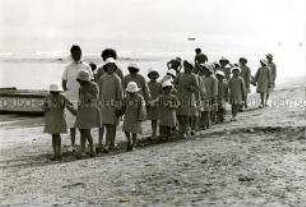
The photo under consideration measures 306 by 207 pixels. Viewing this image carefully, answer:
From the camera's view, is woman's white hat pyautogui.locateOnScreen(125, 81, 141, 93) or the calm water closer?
woman's white hat pyautogui.locateOnScreen(125, 81, 141, 93)

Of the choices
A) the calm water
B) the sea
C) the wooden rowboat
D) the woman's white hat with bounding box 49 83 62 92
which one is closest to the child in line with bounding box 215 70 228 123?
the woman's white hat with bounding box 49 83 62 92

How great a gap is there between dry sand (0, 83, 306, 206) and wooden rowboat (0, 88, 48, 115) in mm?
6506

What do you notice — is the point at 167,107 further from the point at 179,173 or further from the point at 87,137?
the point at 179,173

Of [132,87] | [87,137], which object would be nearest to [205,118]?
[132,87]

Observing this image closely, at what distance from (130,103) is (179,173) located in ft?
8.87

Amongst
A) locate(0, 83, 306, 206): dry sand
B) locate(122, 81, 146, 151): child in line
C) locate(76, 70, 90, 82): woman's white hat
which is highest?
locate(76, 70, 90, 82): woman's white hat

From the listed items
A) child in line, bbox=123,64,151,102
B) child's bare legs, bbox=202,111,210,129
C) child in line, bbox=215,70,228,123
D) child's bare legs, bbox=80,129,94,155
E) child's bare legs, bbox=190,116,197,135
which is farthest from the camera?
child in line, bbox=215,70,228,123

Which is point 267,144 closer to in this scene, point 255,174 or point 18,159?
point 255,174

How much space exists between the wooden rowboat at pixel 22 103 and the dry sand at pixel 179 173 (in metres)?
6.51

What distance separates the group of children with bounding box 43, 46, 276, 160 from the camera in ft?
32.2

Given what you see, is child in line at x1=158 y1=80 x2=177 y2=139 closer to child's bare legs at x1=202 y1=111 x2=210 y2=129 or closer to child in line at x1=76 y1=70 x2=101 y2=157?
child in line at x1=76 y1=70 x2=101 y2=157

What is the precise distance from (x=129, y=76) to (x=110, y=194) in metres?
4.24

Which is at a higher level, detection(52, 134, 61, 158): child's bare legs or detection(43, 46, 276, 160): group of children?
detection(43, 46, 276, 160): group of children

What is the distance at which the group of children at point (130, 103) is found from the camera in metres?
9.83
